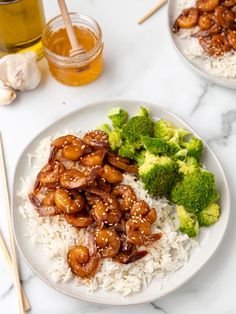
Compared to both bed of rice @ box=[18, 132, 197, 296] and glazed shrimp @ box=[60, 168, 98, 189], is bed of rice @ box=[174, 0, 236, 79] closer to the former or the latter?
bed of rice @ box=[18, 132, 197, 296]

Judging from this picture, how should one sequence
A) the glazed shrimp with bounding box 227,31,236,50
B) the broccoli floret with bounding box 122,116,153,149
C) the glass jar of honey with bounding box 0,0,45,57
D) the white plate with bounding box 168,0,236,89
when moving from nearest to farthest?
the broccoli floret with bounding box 122,116,153,149, the glass jar of honey with bounding box 0,0,45,57, the white plate with bounding box 168,0,236,89, the glazed shrimp with bounding box 227,31,236,50

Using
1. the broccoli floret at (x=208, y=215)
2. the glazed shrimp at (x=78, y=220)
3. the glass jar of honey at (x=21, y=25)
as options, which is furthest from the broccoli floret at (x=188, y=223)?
the glass jar of honey at (x=21, y=25)

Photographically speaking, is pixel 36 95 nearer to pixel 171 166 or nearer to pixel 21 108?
pixel 21 108

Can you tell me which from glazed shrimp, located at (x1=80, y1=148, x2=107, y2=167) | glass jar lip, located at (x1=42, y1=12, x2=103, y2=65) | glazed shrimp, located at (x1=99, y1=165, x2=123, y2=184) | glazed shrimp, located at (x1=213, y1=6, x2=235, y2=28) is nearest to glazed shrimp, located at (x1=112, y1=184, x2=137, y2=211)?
glazed shrimp, located at (x1=99, y1=165, x2=123, y2=184)

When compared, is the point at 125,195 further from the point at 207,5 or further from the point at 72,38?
the point at 207,5

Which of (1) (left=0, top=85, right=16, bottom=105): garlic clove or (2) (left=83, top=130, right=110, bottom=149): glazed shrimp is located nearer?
(2) (left=83, top=130, right=110, bottom=149): glazed shrimp

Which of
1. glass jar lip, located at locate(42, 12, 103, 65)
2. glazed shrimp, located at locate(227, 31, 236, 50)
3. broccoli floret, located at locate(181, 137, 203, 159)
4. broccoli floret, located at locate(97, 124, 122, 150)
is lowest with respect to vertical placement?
broccoli floret, located at locate(181, 137, 203, 159)

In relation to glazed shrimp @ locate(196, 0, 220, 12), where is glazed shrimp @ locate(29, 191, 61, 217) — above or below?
below

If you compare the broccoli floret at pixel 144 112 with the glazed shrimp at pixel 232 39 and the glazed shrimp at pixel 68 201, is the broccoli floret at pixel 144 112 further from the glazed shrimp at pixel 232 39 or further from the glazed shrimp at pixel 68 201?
the glazed shrimp at pixel 232 39

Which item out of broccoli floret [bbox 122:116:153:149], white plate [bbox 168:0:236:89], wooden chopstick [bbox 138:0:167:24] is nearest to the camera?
broccoli floret [bbox 122:116:153:149]
